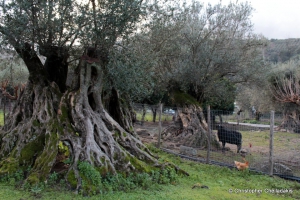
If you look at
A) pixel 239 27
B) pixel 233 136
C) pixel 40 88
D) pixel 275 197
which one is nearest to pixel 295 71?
pixel 239 27

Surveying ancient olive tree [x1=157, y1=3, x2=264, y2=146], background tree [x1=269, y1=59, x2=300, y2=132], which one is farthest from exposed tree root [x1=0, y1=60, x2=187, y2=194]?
background tree [x1=269, y1=59, x2=300, y2=132]

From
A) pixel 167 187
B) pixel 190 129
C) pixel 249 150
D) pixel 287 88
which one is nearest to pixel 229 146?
pixel 249 150

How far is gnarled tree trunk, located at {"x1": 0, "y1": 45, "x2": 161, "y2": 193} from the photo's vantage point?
24.3ft

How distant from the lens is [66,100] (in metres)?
8.69

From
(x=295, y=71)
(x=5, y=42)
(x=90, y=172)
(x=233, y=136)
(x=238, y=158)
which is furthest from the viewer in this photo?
(x=295, y=71)

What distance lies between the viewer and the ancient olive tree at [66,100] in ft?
24.6

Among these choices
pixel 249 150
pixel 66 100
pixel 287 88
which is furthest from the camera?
pixel 287 88

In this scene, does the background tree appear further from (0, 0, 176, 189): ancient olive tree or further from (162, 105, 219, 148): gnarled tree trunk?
(0, 0, 176, 189): ancient olive tree

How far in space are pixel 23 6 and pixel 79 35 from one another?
1620 mm

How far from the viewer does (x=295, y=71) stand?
27516 millimetres

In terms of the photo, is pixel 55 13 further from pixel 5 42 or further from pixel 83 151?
pixel 83 151

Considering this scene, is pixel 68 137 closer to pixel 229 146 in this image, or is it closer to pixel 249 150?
pixel 249 150

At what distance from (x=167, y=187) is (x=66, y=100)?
3.96 metres

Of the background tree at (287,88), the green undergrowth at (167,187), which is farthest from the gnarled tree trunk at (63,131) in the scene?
the background tree at (287,88)
